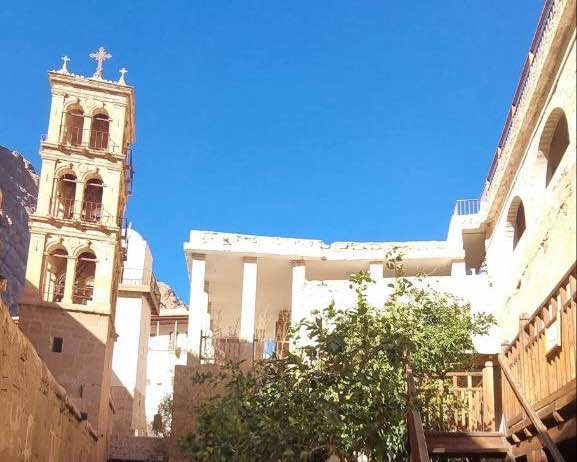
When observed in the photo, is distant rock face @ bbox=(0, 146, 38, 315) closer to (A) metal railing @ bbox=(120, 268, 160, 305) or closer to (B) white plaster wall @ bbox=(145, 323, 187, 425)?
(B) white plaster wall @ bbox=(145, 323, 187, 425)

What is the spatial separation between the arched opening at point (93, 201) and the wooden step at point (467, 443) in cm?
1572

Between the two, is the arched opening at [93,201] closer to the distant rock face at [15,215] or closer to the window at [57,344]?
the window at [57,344]

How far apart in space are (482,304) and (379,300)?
264cm

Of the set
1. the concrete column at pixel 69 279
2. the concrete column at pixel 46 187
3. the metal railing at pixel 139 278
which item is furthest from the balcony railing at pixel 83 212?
the metal railing at pixel 139 278

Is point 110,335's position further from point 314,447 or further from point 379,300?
point 314,447

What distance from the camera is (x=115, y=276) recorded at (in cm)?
2539

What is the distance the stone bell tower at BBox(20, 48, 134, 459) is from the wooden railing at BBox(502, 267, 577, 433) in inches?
525

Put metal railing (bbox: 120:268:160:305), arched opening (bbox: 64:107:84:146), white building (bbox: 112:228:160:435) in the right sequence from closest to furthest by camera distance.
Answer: arched opening (bbox: 64:107:84:146)
white building (bbox: 112:228:160:435)
metal railing (bbox: 120:268:160:305)

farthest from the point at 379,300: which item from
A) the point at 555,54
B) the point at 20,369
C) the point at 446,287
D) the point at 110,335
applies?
the point at 20,369

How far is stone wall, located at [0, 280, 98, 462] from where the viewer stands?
8719mm

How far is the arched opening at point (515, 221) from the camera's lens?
17.9 meters

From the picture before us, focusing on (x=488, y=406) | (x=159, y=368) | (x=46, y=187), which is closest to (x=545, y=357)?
(x=488, y=406)

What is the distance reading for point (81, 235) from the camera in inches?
958

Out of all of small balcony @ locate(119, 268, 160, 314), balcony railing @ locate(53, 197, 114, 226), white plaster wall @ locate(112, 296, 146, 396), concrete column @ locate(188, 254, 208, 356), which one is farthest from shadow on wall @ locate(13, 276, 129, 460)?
small balcony @ locate(119, 268, 160, 314)
